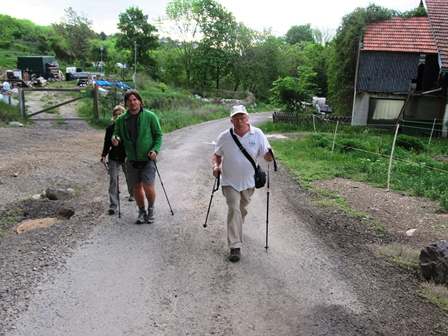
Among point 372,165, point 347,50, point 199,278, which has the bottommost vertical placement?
point 199,278

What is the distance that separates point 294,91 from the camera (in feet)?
76.8

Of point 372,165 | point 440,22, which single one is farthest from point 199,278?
point 440,22

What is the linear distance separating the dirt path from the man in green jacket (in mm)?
842

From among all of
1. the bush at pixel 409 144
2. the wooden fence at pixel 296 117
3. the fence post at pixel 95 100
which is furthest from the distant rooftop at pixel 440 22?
the fence post at pixel 95 100

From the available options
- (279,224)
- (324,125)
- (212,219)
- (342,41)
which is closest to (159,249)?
(212,219)

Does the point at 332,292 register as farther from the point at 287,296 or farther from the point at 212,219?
the point at 212,219

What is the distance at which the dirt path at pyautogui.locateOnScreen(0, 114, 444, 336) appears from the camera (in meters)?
3.47

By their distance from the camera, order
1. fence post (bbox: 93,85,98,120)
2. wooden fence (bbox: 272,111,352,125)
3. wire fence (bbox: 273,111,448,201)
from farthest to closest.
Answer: wooden fence (bbox: 272,111,352,125)
fence post (bbox: 93,85,98,120)
wire fence (bbox: 273,111,448,201)

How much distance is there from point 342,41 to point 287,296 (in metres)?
24.6

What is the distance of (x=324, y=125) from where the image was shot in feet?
76.4

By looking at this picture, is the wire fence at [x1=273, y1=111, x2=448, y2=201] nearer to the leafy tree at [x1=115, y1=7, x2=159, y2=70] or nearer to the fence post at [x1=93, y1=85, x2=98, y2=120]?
the fence post at [x1=93, y1=85, x2=98, y2=120]

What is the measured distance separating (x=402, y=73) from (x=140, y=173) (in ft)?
73.5

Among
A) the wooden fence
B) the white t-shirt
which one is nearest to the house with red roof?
the wooden fence

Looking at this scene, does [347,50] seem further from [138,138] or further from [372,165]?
[138,138]
